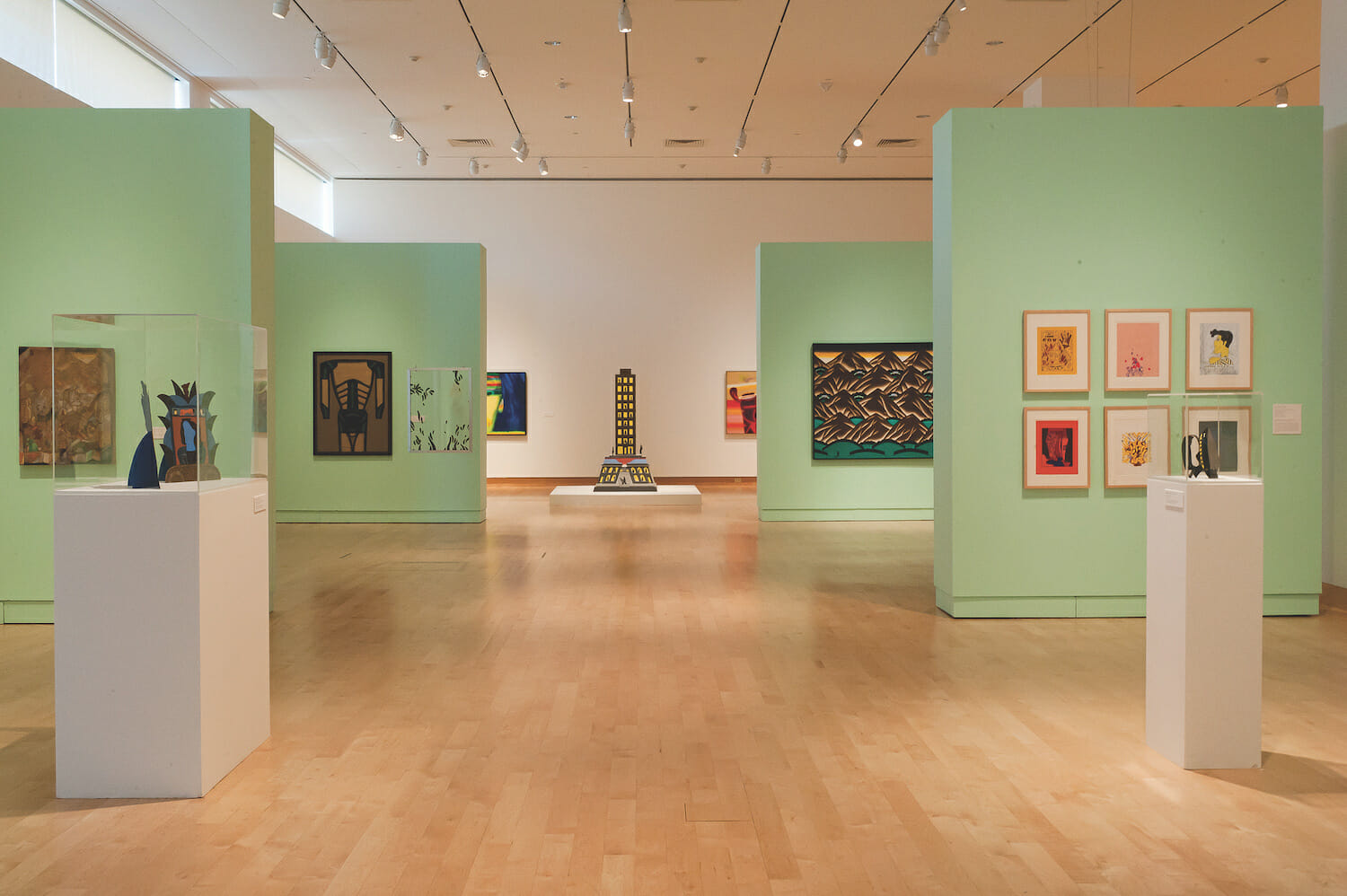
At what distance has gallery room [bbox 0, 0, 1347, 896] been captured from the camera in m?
4.48

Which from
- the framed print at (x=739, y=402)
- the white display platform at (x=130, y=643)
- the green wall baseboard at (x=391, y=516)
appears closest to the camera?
the white display platform at (x=130, y=643)

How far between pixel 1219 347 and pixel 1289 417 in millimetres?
844

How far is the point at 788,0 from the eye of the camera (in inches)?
490

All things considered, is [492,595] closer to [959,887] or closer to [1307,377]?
[959,887]

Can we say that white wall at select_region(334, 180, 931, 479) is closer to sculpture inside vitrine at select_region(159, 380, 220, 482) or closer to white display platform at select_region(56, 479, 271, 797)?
sculpture inside vitrine at select_region(159, 380, 220, 482)

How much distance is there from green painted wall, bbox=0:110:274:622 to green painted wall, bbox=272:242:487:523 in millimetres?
7205

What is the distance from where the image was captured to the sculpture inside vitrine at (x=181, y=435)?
4.78 meters

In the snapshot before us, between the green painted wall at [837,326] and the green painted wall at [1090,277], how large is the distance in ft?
25.1

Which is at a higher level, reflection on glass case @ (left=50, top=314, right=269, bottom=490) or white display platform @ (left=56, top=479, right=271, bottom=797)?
reflection on glass case @ (left=50, top=314, right=269, bottom=490)

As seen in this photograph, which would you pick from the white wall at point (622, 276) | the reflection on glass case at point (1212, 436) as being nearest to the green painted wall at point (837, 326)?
the white wall at point (622, 276)

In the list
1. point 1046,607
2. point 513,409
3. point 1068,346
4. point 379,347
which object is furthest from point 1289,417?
point 513,409

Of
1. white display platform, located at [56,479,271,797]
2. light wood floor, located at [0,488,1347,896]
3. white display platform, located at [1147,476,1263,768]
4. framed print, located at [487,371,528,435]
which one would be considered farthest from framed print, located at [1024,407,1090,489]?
framed print, located at [487,371,528,435]

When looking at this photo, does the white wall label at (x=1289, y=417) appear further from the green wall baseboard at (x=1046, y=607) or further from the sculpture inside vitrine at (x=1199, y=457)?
the sculpture inside vitrine at (x=1199, y=457)

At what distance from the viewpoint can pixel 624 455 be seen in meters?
20.3
